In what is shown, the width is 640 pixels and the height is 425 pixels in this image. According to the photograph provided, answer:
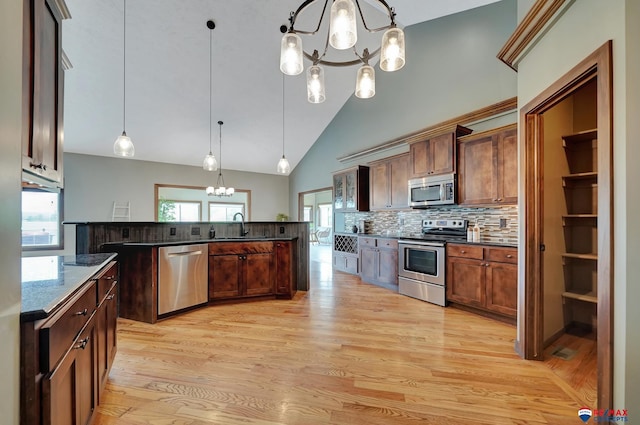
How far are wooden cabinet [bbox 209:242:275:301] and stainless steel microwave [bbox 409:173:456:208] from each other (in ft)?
7.75

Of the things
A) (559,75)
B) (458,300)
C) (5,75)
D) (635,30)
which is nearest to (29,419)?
(5,75)

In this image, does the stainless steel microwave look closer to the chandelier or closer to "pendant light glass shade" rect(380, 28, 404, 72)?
the chandelier

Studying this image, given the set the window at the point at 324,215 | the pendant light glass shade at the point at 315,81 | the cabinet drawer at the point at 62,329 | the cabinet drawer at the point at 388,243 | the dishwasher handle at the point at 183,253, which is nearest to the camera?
the cabinet drawer at the point at 62,329

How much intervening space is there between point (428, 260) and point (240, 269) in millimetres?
2663

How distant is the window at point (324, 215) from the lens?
43.7ft

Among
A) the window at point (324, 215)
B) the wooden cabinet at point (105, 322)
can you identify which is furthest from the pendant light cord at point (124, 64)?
the window at point (324, 215)

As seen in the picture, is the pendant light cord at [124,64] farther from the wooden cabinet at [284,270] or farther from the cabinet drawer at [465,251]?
the cabinet drawer at [465,251]

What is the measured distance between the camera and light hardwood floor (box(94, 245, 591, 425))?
161 cm

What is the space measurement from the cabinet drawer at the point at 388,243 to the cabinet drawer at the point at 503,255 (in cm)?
152

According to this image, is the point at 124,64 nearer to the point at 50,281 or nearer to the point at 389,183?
the point at 50,281

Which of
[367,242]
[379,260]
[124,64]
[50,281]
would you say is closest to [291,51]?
[50,281]

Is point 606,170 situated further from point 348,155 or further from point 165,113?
point 165,113

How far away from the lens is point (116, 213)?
664 cm

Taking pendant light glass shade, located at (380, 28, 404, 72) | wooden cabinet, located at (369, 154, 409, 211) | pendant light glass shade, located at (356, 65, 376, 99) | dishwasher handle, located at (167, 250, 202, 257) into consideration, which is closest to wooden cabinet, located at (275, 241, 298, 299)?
dishwasher handle, located at (167, 250, 202, 257)
